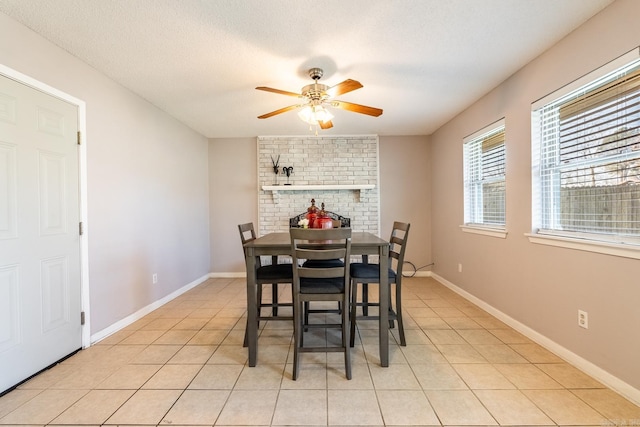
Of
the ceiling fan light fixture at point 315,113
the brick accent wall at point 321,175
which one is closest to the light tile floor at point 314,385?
the ceiling fan light fixture at point 315,113

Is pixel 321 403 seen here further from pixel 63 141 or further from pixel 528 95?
pixel 528 95

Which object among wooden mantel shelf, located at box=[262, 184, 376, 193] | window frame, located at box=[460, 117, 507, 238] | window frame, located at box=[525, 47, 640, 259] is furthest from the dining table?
wooden mantel shelf, located at box=[262, 184, 376, 193]

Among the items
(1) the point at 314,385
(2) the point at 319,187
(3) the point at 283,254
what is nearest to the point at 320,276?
(3) the point at 283,254

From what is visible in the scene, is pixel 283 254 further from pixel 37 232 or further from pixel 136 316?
pixel 136 316

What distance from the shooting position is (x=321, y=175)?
4570 millimetres

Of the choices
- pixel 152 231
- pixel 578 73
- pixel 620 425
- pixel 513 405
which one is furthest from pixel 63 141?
pixel 620 425

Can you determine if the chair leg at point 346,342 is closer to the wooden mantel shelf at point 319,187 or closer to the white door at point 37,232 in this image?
the white door at point 37,232

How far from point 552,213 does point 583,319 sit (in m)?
0.81

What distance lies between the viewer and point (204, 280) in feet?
14.6

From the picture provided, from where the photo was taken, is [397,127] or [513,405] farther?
[397,127]

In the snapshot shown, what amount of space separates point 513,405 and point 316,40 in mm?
2641

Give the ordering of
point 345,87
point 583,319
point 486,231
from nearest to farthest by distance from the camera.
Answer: point 583,319, point 345,87, point 486,231

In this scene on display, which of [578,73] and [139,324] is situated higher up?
[578,73]

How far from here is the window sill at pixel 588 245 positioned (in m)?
1.58
